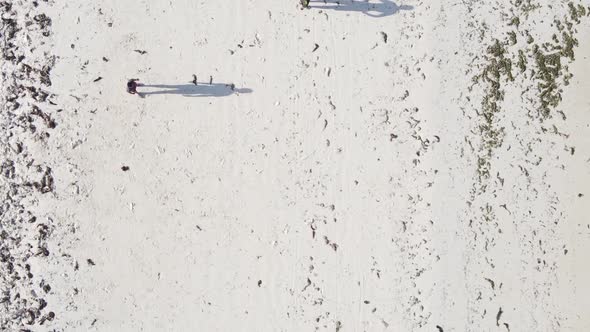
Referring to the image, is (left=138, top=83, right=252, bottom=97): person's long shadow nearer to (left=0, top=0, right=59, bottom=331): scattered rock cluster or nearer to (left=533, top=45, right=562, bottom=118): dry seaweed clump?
(left=0, top=0, right=59, bottom=331): scattered rock cluster

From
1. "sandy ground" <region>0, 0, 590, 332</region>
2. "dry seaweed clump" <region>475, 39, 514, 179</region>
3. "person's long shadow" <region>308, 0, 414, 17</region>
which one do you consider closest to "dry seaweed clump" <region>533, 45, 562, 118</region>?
"sandy ground" <region>0, 0, 590, 332</region>

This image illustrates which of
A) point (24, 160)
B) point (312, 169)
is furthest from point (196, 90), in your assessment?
point (24, 160)

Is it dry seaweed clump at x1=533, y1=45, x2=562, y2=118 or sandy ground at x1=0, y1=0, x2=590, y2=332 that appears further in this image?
dry seaweed clump at x1=533, y1=45, x2=562, y2=118

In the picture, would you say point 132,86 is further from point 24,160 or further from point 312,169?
point 312,169

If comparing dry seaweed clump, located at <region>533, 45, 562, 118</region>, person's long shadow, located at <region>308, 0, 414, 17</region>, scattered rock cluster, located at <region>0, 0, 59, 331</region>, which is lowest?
scattered rock cluster, located at <region>0, 0, 59, 331</region>

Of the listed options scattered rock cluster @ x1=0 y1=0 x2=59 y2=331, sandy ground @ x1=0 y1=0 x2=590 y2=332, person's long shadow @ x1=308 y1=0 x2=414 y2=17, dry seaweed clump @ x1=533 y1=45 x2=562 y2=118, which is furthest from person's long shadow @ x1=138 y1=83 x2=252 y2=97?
dry seaweed clump @ x1=533 y1=45 x2=562 y2=118

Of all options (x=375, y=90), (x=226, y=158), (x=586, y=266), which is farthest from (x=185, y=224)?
(x=586, y=266)

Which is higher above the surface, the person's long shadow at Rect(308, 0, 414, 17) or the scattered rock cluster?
the person's long shadow at Rect(308, 0, 414, 17)

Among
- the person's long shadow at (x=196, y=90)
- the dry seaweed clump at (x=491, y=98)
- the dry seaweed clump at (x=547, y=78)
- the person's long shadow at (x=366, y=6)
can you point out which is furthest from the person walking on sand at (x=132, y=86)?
the dry seaweed clump at (x=547, y=78)
